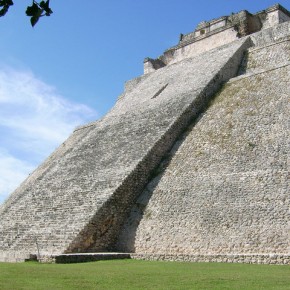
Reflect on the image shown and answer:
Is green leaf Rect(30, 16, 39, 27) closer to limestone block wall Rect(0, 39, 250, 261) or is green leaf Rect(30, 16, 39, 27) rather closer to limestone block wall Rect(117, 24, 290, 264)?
limestone block wall Rect(117, 24, 290, 264)

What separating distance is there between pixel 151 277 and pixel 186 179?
4.86 meters

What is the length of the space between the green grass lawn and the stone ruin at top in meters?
1.17

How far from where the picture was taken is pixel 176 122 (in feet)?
48.5

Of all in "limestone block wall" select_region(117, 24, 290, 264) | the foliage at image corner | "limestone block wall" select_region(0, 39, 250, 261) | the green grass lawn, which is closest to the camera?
the foliage at image corner

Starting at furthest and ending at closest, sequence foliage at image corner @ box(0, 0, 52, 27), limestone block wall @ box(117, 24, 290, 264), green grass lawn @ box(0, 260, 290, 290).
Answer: limestone block wall @ box(117, 24, 290, 264)
green grass lawn @ box(0, 260, 290, 290)
foliage at image corner @ box(0, 0, 52, 27)

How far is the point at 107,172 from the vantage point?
1403 centimetres

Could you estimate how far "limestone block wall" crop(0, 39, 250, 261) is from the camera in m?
12.3

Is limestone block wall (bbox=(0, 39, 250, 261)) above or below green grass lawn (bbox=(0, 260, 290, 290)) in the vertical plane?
above

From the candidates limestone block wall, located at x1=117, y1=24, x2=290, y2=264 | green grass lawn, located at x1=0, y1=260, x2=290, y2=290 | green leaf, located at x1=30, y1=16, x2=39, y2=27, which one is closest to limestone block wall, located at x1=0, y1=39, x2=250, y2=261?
limestone block wall, located at x1=117, y1=24, x2=290, y2=264

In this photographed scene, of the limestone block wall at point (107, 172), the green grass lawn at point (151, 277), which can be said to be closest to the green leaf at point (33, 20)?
the green grass lawn at point (151, 277)

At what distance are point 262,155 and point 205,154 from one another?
179 cm

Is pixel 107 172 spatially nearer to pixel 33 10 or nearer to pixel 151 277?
pixel 151 277

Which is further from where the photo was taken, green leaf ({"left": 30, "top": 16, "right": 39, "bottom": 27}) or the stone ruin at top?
the stone ruin at top

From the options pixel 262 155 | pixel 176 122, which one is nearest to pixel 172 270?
pixel 262 155
